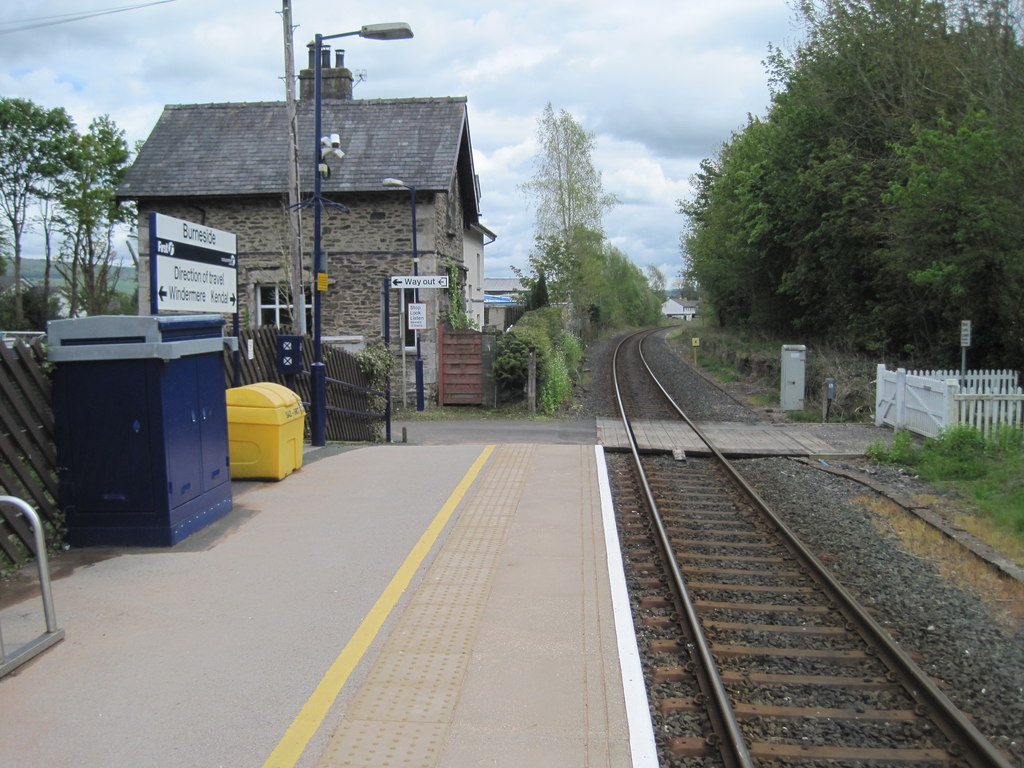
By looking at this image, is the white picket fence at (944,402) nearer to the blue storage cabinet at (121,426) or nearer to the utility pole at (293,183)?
the utility pole at (293,183)

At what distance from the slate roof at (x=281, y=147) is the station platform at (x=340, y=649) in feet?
53.0

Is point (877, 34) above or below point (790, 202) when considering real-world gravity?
above

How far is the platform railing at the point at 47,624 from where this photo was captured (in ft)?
14.9

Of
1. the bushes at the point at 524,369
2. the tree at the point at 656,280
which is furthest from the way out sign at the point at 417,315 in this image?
the tree at the point at 656,280

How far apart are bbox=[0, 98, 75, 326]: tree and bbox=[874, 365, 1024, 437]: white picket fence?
46990mm

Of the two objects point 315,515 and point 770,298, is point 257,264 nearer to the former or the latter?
point 315,515

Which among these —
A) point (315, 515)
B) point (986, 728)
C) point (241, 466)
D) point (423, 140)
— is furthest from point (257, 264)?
point (986, 728)

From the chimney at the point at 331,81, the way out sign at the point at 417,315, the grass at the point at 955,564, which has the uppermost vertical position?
the chimney at the point at 331,81

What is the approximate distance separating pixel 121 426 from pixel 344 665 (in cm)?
289

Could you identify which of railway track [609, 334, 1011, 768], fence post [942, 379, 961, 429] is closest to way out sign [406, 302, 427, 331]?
fence post [942, 379, 961, 429]

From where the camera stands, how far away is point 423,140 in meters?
23.7

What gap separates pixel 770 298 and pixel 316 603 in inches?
1233

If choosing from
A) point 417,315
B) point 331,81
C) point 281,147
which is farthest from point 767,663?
point 331,81

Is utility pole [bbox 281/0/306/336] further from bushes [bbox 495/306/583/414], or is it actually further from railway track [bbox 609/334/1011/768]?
railway track [bbox 609/334/1011/768]
